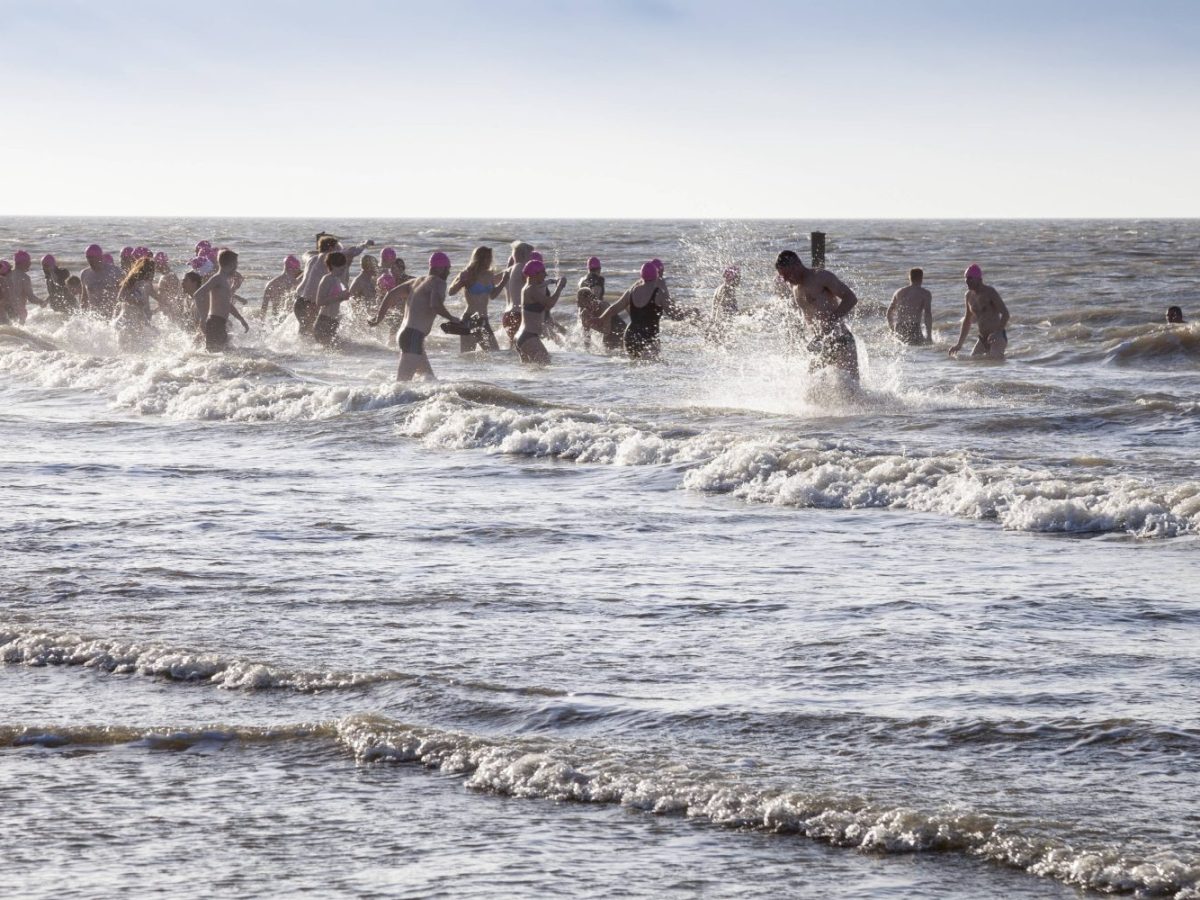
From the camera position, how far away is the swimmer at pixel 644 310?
1923cm

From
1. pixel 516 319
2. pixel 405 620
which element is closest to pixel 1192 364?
pixel 516 319

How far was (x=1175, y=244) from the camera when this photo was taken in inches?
2987

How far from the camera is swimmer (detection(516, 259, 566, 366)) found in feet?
62.9

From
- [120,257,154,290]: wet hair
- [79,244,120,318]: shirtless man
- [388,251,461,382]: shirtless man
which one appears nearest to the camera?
[388,251,461,382]: shirtless man

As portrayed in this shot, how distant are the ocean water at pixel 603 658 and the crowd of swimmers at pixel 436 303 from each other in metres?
1.79

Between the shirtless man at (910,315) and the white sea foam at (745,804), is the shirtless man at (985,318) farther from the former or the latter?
the white sea foam at (745,804)

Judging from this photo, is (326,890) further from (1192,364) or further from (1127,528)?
(1192,364)

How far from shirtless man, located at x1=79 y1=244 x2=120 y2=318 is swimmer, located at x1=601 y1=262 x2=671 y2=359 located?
8.26 meters

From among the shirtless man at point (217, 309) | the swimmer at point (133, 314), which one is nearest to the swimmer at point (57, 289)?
the swimmer at point (133, 314)

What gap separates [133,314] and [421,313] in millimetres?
8224

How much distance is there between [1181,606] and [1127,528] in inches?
87.6

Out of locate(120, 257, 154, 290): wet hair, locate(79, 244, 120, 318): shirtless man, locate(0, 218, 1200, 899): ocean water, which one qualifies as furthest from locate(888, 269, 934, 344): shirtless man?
locate(79, 244, 120, 318): shirtless man

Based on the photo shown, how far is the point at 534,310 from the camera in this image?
1969 centimetres

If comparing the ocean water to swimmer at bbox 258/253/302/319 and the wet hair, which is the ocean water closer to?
the wet hair
